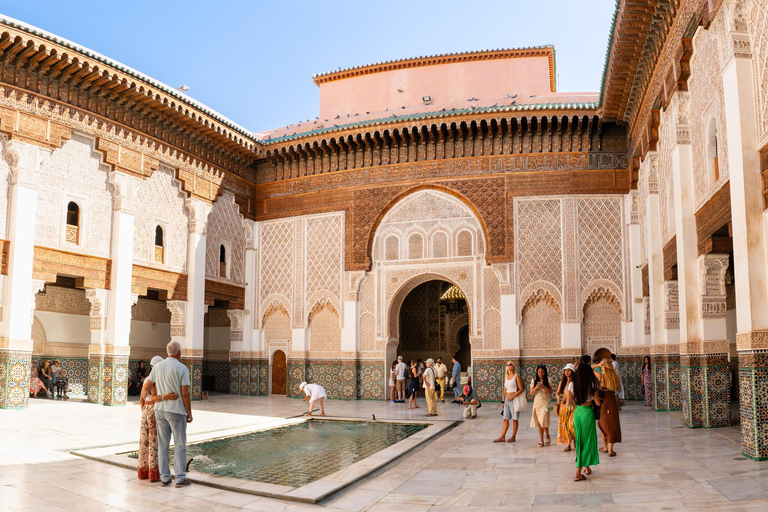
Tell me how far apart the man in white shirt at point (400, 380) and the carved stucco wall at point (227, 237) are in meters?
4.26

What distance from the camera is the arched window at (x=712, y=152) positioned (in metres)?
7.03

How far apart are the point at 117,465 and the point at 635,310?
31.3ft

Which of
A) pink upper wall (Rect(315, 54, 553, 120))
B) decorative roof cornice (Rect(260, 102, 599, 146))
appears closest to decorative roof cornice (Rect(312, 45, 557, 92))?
pink upper wall (Rect(315, 54, 553, 120))

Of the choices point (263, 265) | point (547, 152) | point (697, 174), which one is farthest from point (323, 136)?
point (697, 174)

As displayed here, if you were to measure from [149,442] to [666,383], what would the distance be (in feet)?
24.0

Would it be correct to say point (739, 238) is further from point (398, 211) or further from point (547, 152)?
point (398, 211)

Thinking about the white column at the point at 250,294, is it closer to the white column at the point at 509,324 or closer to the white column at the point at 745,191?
the white column at the point at 509,324

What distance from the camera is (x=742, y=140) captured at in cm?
566

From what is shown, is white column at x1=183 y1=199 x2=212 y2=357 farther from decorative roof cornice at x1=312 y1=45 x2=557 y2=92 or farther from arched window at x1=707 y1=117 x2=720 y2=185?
arched window at x1=707 y1=117 x2=720 y2=185

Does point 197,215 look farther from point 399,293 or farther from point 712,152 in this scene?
point 712,152

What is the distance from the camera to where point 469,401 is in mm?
10148

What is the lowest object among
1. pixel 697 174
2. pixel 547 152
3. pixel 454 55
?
pixel 697 174

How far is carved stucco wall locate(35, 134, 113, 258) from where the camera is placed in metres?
10.2

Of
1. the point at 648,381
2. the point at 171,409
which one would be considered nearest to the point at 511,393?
the point at 171,409
